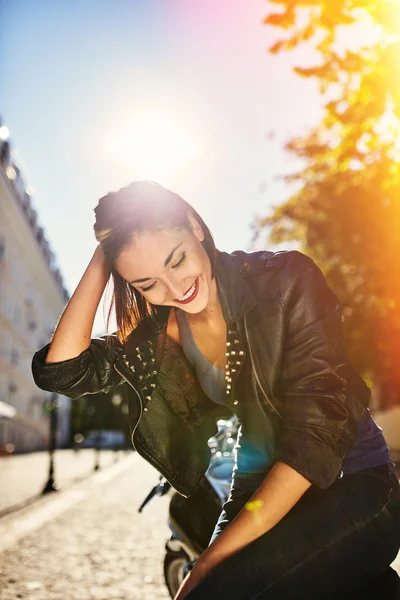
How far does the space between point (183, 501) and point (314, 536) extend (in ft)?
6.09

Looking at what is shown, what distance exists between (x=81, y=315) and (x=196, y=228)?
0.45 meters

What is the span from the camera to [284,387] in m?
1.90

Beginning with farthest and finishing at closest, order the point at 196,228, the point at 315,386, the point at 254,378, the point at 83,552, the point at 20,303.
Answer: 1. the point at 20,303
2. the point at 83,552
3. the point at 196,228
4. the point at 254,378
5. the point at 315,386

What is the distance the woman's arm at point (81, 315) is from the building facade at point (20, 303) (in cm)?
3846

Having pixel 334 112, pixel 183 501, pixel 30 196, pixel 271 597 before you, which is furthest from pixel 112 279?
pixel 30 196

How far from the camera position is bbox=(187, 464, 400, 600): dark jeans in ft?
5.29

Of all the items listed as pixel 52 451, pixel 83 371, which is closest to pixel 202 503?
pixel 83 371

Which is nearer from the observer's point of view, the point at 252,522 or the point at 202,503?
the point at 252,522

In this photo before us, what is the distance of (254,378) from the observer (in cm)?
197

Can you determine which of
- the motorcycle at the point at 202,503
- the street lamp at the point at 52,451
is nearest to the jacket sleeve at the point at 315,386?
the motorcycle at the point at 202,503

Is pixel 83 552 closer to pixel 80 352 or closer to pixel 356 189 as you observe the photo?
pixel 80 352

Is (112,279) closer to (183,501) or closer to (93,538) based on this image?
(183,501)

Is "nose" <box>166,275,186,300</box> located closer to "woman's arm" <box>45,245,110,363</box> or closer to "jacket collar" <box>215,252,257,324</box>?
"jacket collar" <box>215,252,257,324</box>

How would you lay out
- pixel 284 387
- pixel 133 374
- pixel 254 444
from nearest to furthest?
pixel 284 387 < pixel 254 444 < pixel 133 374
